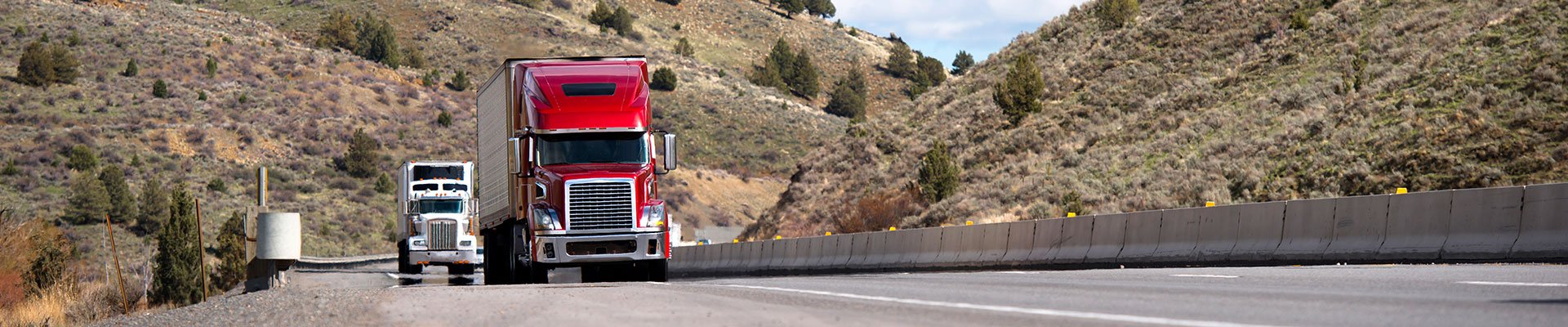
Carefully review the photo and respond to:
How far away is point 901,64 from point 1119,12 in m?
89.4

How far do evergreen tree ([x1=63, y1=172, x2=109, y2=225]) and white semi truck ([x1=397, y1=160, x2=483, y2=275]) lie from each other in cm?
3661

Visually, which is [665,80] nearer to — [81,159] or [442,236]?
[81,159]

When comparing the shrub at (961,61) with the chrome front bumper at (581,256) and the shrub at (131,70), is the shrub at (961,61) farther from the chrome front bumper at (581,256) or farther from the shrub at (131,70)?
the chrome front bumper at (581,256)

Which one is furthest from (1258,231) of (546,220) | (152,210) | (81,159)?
(81,159)

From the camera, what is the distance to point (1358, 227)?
20156mm

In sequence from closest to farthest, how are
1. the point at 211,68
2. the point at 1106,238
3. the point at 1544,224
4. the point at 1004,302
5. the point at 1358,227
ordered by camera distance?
the point at 1004,302 < the point at 1544,224 < the point at 1358,227 < the point at 1106,238 < the point at 211,68

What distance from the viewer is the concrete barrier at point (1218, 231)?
72.7ft

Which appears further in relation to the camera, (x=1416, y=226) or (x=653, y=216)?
(x=653, y=216)

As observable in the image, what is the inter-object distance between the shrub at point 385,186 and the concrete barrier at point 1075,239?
65.7 m

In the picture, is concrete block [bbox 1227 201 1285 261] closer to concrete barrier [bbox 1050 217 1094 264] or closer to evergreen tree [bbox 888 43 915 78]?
concrete barrier [bbox 1050 217 1094 264]

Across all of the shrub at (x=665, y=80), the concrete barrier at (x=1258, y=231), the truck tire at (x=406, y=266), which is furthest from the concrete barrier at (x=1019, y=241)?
the shrub at (x=665, y=80)

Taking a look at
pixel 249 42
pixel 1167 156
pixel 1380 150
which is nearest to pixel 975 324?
pixel 1380 150

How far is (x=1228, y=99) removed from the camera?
162ft

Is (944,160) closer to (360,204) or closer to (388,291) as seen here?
(388,291)
